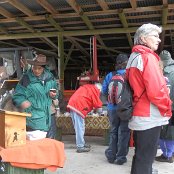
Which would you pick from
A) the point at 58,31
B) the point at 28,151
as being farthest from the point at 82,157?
the point at 58,31

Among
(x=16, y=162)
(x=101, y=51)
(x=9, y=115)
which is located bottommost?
(x=16, y=162)

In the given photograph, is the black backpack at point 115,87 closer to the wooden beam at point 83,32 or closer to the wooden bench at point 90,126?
the wooden bench at point 90,126

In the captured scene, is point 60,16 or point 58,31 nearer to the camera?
point 60,16

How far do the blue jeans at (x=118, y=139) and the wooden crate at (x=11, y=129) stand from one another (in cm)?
196

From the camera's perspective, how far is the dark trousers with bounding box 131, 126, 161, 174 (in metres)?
2.91

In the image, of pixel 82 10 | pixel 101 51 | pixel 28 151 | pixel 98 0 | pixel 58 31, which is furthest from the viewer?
pixel 101 51

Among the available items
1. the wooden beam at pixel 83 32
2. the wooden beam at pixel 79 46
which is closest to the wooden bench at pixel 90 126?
the wooden beam at pixel 83 32

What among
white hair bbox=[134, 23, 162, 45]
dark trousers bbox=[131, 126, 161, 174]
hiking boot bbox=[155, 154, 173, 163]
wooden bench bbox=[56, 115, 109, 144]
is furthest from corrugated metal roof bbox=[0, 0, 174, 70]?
dark trousers bbox=[131, 126, 161, 174]

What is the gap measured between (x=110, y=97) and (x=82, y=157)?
3.80ft

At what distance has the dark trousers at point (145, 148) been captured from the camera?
291 cm

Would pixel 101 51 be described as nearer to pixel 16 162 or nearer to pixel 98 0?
pixel 98 0

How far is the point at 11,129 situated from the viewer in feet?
9.94

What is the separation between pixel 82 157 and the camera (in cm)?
537

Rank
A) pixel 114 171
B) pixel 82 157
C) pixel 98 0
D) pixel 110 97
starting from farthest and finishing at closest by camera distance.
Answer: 1. pixel 98 0
2. pixel 82 157
3. pixel 110 97
4. pixel 114 171
